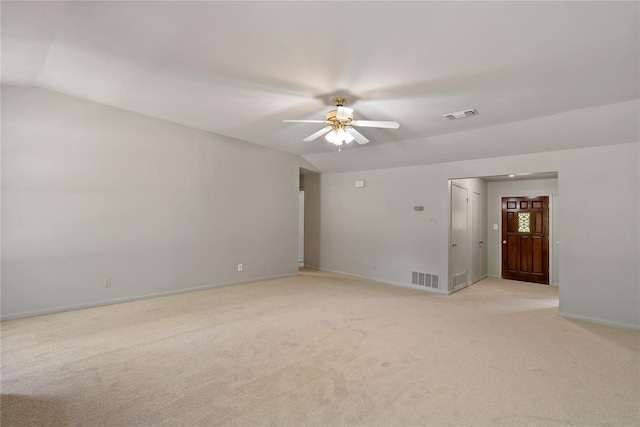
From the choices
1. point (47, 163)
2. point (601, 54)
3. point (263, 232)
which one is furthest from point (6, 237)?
point (601, 54)

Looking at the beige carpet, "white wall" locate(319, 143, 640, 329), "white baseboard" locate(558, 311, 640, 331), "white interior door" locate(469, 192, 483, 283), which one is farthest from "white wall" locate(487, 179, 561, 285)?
the beige carpet

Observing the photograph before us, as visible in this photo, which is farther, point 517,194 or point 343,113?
point 517,194

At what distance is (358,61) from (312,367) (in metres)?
2.75

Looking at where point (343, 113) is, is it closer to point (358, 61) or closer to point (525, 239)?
point (358, 61)

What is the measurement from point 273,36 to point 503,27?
1695 mm

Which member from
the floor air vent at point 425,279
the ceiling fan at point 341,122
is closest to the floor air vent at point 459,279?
the floor air vent at point 425,279

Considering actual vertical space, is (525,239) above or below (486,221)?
below

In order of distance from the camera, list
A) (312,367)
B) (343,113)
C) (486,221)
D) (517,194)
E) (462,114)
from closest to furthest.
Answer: (312,367), (343,113), (462,114), (517,194), (486,221)

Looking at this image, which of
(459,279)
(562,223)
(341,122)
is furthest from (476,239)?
(341,122)

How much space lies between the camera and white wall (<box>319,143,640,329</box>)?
3814 millimetres

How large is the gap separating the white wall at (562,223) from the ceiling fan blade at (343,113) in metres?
3.00

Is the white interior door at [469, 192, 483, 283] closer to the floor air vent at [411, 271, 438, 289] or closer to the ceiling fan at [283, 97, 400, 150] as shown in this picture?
the floor air vent at [411, 271, 438, 289]

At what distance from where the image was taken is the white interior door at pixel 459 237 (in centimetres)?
556

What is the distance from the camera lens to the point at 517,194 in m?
6.81
